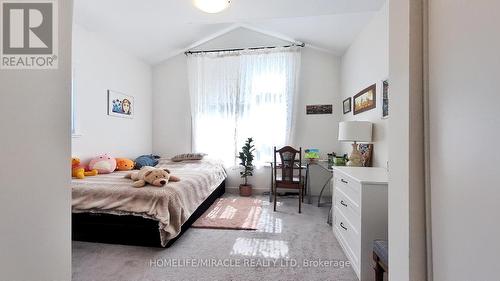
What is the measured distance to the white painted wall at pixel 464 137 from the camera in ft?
1.69

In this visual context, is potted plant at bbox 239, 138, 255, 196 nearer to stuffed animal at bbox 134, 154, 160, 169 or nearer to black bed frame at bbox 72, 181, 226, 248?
stuffed animal at bbox 134, 154, 160, 169

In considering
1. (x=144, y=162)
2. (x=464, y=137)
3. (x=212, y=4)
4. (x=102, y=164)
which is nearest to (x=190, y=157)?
(x=144, y=162)

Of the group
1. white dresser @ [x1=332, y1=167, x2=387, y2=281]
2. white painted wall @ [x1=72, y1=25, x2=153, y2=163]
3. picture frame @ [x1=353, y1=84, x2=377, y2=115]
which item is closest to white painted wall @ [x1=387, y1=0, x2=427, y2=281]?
white dresser @ [x1=332, y1=167, x2=387, y2=281]

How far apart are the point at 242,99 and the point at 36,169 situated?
401 centimetres

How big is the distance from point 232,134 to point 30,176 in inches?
156

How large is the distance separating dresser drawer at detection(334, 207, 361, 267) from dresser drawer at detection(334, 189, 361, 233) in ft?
0.16

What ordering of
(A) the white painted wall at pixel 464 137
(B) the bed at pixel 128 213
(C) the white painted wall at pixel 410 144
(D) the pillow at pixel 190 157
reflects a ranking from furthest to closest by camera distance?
(D) the pillow at pixel 190 157, (B) the bed at pixel 128 213, (C) the white painted wall at pixel 410 144, (A) the white painted wall at pixel 464 137

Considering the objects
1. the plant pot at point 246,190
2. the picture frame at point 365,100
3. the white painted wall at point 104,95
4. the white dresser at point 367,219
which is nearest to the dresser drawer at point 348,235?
the white dresser at point 367,219

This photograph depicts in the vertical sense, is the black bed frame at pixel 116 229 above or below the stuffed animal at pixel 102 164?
below

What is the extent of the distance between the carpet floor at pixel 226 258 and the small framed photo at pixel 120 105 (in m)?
2.19

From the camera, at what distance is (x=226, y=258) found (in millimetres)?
2119

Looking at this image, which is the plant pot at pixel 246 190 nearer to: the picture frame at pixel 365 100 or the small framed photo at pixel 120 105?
the picture frame at pixel 365 100

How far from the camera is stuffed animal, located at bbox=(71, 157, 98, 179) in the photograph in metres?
2.80

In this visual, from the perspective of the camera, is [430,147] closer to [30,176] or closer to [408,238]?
[408,238]
